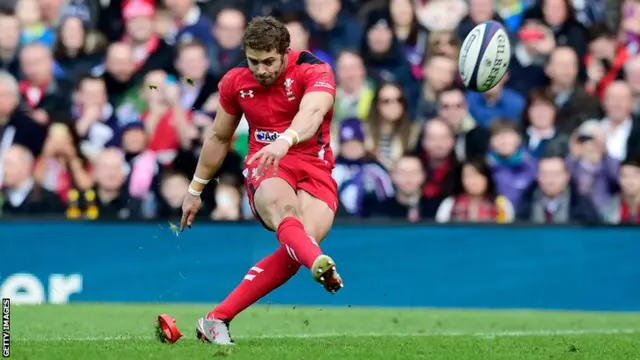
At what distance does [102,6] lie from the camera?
15.1 meters

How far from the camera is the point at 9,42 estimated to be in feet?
48.6

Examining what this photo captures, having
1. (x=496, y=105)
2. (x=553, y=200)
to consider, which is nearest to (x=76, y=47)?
(x=496, y=105)

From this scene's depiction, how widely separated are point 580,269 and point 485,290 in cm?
101

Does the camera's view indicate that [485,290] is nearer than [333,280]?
No

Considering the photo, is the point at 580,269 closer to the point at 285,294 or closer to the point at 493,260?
the point at 493,260

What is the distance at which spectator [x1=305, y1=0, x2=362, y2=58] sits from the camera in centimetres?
1445

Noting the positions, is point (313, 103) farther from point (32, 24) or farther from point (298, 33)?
point (32, 24)

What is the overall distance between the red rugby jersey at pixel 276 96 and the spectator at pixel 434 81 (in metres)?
5.78

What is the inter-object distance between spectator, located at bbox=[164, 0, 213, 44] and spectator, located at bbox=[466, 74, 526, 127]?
126 inches

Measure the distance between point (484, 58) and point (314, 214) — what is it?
2.36 meters

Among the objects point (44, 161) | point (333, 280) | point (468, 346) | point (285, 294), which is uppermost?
point (333, 280)

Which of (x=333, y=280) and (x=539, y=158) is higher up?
(x=333, y=280)

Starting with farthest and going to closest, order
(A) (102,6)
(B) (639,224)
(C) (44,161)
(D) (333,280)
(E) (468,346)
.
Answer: (A) (102,6)
(C) (44,161)
(B) (639,224)
(E) (468,346)
(D) (333,280)

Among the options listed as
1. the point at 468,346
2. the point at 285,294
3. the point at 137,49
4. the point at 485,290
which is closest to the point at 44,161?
the point at 137,49
